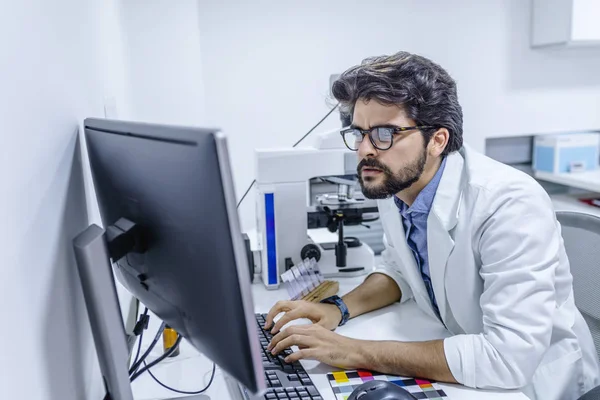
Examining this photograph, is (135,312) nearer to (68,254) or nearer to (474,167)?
(68,254)

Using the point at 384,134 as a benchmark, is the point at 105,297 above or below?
below

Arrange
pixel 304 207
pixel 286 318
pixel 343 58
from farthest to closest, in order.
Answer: pixel 343 58 < pixel 304 207 < pixel 286 318

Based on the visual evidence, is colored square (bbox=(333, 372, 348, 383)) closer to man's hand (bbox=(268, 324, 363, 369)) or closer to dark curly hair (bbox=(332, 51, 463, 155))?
man's hand (bbox=(268, 324, 363, 369))

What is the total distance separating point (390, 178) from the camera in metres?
1.27

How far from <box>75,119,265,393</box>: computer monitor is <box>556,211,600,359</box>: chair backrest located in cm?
104

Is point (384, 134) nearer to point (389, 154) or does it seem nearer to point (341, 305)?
point (389, 154)

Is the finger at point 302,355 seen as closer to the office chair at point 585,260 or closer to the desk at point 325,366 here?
the desk at point 325,366

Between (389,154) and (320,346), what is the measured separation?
479mm

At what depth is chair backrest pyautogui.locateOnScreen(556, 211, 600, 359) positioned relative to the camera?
4.20 ft

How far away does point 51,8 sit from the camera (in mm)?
807

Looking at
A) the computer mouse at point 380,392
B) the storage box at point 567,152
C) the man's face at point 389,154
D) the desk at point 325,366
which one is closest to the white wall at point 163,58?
the desk at point 325,366

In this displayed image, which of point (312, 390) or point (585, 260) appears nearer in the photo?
point (312, 390)

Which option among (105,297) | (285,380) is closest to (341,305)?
(285,380)

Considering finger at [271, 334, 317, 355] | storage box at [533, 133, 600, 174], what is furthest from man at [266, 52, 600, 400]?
storage box at [533, 133, 600, 174]
